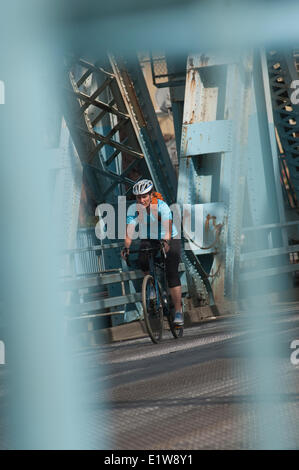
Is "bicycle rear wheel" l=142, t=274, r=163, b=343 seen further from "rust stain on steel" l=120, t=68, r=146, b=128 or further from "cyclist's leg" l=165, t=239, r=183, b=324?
"rust stain on steel" l=120, t=68, r=146, b=128

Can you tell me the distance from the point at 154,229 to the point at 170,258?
451 millimetres

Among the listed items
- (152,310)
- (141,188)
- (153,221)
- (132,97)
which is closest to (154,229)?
(153,221)

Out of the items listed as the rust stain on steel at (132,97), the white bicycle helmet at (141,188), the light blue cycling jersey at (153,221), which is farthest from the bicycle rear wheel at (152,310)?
the rust stain on steel at (132,97)

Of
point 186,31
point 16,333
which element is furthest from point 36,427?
point 186,31

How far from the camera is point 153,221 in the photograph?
8703mm

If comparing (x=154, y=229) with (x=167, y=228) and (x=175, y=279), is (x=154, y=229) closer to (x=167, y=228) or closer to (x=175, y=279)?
(x=167, y=228)

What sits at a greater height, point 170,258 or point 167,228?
point 167,228

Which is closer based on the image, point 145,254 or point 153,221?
point 153,221

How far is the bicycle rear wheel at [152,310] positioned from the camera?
28.0 feet

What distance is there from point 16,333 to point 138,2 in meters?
0.41

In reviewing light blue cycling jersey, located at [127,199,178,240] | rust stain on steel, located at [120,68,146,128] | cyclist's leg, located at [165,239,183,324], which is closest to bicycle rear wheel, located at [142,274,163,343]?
cyclist's leg, located at [165,239,183,324]

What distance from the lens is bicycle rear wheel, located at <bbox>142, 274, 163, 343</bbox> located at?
8.55 meters

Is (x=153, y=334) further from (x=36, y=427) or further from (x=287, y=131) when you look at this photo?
(x=287, y=131)

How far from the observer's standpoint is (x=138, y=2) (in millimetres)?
889
